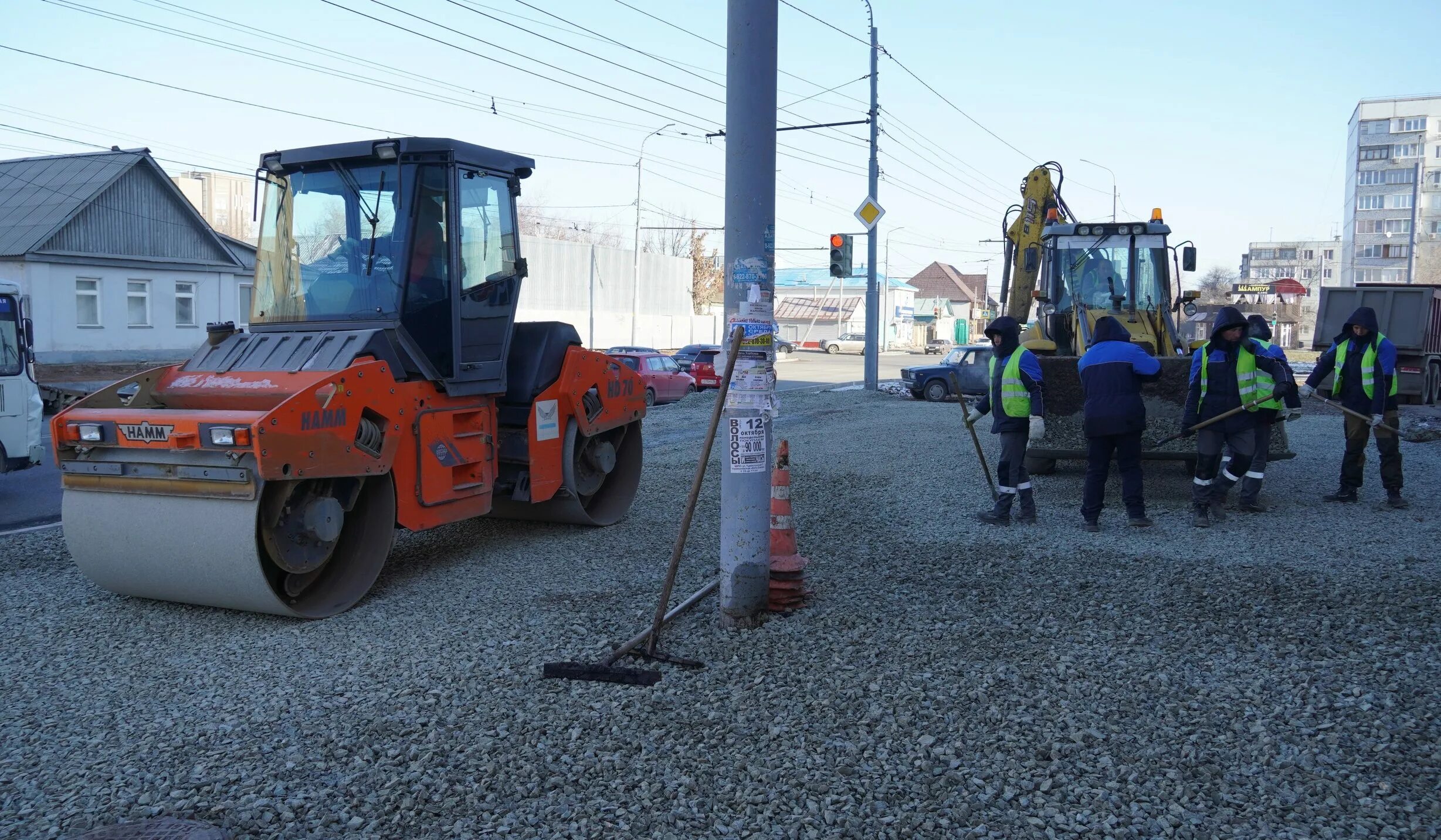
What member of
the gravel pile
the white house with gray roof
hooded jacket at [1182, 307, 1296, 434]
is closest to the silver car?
the white house with gray roof

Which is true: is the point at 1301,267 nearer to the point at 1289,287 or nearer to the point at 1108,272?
the point at 1289,287

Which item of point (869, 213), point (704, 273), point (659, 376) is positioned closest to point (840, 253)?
point (869, 213)

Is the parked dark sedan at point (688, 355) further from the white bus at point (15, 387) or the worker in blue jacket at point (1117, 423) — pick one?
the worker in blue jacket at point (1117, 423)

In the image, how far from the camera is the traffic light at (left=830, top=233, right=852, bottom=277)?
25922mm

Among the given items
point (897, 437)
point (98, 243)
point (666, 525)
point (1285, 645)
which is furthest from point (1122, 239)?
point (98, 243)

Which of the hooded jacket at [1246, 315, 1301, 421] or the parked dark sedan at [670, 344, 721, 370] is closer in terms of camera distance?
the hooded jacket at [1246, 315, 1301, 421]

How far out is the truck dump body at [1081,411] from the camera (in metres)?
10.3

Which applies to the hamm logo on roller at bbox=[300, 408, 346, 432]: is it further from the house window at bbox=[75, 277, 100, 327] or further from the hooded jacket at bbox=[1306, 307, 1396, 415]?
the house window at bbox=[75, 277, 100, 327]

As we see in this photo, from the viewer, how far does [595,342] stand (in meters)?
49.9

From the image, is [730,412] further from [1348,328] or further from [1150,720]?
[1348,328]

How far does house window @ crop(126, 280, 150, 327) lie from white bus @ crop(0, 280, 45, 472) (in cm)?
2159

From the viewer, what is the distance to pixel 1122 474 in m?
8.45

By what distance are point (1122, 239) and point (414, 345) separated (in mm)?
9686

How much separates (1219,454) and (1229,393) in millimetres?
519
